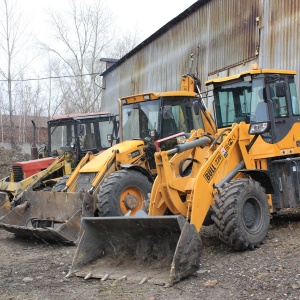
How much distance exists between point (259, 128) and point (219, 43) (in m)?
9.49

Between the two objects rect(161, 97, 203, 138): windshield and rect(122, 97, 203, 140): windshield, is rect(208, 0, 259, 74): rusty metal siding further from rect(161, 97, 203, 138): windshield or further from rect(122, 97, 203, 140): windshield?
rect(122, 97, 203, 140): windshield

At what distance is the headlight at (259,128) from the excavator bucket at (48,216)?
3.24 metres

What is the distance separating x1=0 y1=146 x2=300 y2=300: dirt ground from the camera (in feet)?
16.6

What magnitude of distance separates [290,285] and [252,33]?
1038cm

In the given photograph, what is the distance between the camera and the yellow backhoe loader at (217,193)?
5938 mm

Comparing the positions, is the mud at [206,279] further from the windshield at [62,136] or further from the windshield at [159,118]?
the windshield at [62,136]

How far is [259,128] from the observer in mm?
7059

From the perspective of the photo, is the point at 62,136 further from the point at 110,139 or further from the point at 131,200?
the point at 131,200

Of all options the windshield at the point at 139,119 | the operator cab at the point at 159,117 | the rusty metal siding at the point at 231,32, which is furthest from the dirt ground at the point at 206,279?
the rusty metal siding at the point at 231,32

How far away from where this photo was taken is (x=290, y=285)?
5000 mm

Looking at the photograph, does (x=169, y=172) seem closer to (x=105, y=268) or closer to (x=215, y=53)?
(x=105, y=268)

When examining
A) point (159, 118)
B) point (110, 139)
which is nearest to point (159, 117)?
point (159, 118)

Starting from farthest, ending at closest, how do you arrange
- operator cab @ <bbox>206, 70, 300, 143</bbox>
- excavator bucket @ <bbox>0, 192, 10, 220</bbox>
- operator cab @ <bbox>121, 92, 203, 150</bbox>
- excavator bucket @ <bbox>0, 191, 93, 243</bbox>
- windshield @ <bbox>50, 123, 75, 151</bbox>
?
1. windshield @ <bbox>50, 123, 75, 151</bbox>
2. excavator bucket @ <bbox>0, 192, 10, 220</bbox>
3. operator cab @ <bbox>121, 92, 203, 150</bbox>
4. excavator bucket @ <bbox>0, 191, 93, 243</bbox>
5. operator cab @ <bbox>206, 70, 300, 143</bbox>

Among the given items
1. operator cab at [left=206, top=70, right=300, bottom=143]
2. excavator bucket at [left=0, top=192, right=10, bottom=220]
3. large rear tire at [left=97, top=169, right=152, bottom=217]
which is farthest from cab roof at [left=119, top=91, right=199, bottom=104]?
excavator bucket at [left=0, top=192, right=10, bottom=220]
